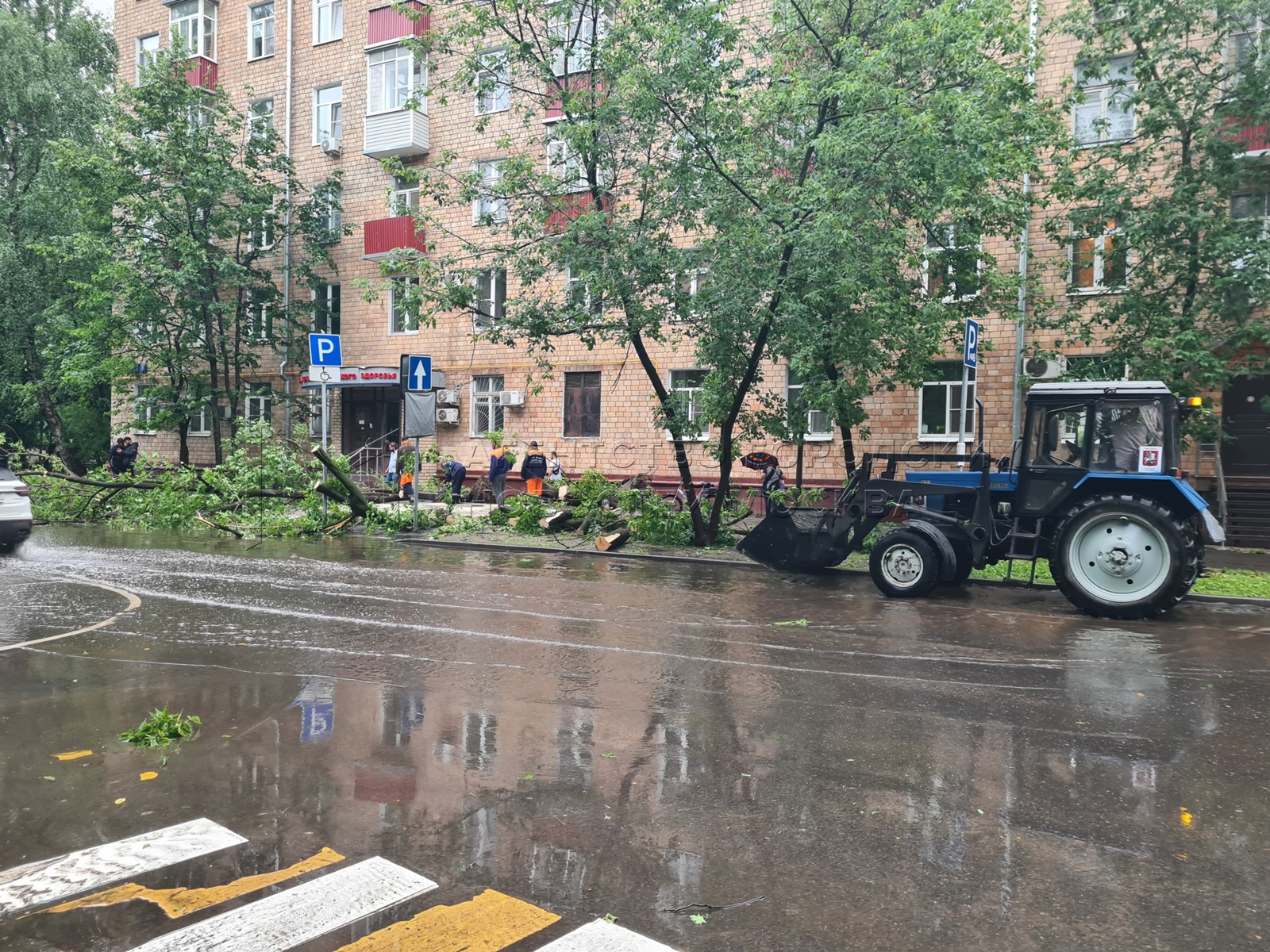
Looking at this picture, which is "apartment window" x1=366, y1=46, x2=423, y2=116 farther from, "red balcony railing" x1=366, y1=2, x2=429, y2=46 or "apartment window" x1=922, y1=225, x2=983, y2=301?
"apartment window" x1=922, y1=225, x2=983, y2=301

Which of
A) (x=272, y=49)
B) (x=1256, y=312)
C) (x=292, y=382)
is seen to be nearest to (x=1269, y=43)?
(x=1256, y=312)

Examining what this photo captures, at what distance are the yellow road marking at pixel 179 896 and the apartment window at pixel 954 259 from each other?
46.8ft

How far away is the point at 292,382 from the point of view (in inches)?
1206

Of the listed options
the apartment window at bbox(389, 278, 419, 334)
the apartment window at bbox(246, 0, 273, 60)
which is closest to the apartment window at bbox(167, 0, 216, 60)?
the apartment window at bbox(246, 0, 273, 60)

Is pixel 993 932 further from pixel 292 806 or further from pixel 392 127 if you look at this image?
pixel 392 127

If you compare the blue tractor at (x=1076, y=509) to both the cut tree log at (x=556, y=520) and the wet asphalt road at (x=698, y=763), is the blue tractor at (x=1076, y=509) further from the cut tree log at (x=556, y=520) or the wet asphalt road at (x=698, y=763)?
the cut tree log at (x=556, y=520)

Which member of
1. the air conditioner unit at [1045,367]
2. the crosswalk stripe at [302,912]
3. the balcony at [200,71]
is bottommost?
the crosswalk stripe at [302,912]

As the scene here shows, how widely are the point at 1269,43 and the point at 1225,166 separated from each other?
6.85ft

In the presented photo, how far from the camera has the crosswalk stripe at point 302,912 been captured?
3.29 metres

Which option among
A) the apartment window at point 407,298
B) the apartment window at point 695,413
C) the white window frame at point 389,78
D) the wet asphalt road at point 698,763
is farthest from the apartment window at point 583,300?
the white window frame at point 389,78

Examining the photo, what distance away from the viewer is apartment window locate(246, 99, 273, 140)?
2866cm

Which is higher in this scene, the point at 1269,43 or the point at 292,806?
the point at 1269,43

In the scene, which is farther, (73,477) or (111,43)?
(111,43)

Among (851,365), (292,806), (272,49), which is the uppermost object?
(272,49)
